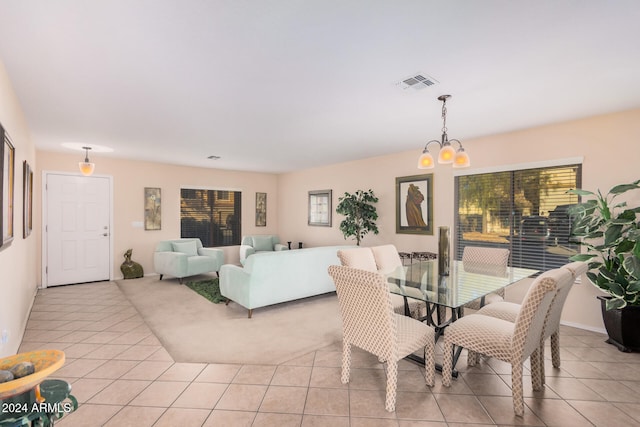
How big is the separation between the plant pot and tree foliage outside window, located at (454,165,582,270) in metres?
0.79

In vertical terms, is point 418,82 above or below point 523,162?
above

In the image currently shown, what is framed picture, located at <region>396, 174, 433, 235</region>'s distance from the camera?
195 inches

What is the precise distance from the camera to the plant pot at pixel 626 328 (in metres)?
2.92

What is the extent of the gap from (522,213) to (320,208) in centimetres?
398

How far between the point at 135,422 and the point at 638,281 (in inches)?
156

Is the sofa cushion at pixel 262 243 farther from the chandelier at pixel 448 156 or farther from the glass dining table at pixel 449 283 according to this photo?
the chandelier at pixel 448 156

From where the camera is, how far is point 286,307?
438 cm

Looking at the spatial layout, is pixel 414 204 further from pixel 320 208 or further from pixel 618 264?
pixel 618 264

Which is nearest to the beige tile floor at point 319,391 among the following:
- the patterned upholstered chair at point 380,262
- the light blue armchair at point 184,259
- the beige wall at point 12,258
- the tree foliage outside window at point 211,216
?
the beige wall at point 12,258

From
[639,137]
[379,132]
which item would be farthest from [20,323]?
[639,137]

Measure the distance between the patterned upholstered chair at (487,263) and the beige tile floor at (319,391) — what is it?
601 millimetres

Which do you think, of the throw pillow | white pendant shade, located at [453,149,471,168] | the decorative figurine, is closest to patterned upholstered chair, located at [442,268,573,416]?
white pendant shade, located at [453,149,471,168]

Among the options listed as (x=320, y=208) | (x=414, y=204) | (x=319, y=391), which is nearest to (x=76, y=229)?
(x=320, y=208)

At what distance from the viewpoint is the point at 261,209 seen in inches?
322
